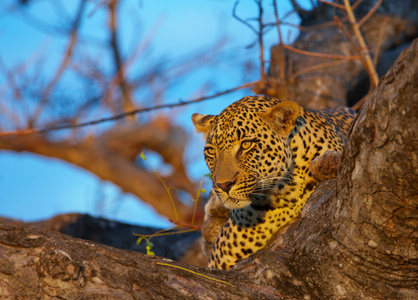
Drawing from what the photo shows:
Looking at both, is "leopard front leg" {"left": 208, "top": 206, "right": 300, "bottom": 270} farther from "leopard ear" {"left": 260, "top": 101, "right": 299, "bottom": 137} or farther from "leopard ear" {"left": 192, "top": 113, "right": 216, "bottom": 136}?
"leopard ear" {"left": 192, "top": 113, "right": 216, "bottom": 136}

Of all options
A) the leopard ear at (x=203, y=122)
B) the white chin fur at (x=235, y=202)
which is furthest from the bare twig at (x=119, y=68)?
the white chin fur at (x=235, y=202)

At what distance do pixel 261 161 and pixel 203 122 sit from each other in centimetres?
82

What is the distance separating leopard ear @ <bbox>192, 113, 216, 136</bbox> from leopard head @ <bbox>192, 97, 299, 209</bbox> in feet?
0.94

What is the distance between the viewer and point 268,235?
16.4 feet

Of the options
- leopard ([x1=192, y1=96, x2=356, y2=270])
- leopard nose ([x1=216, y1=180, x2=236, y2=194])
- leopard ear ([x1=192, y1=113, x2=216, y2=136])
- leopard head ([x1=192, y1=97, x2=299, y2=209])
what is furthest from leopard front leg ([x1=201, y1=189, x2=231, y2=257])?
leopard nose ([x1=216, y1=180, x2=236, y2=194])

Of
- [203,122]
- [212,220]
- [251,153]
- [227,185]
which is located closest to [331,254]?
[227,185]

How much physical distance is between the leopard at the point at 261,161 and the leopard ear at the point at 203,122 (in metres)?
0.01

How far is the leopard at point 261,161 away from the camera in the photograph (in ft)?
15.4

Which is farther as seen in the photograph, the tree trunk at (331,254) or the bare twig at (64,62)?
the bare twig at (64,62)

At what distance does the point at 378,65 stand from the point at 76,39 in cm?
967

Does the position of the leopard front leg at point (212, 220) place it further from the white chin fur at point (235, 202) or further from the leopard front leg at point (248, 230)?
the white chin fur at point (235, 202)

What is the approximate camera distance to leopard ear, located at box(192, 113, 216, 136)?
Answer: 5195mm

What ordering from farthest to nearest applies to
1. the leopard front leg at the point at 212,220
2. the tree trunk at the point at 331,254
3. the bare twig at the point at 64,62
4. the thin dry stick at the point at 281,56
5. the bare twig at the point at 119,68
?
the bare twig at the point at 119,68 → the bare twig at the point at 64,62 → the thin dry stick at the point at 281,56 → the leopard front leg at the point at 212,220 → the tree trunk at the point at 331,254

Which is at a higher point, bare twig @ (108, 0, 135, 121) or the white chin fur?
bare twig @ (108, 0, 135, 121)
